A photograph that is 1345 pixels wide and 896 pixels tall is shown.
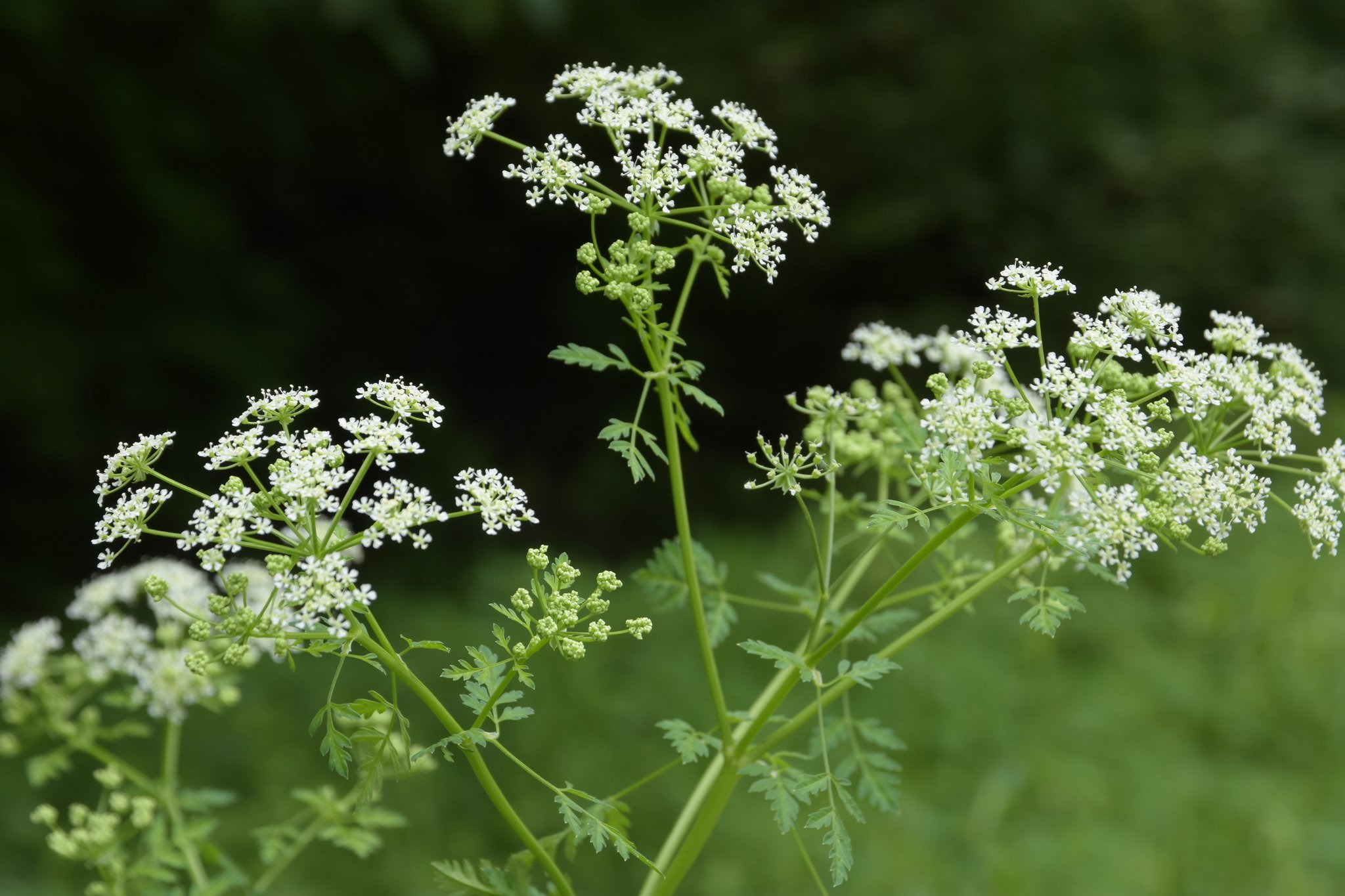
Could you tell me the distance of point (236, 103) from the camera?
8961 millimetres

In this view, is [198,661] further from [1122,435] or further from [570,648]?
[1122,435]

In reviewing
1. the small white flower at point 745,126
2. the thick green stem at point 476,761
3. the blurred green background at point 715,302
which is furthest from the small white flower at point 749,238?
the blurred green background at point 715,302

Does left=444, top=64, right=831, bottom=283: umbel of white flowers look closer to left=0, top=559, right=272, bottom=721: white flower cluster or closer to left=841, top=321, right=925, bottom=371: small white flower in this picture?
left=841, top=321, right=925, bottom=371: small white flower

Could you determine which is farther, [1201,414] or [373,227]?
[373,227]

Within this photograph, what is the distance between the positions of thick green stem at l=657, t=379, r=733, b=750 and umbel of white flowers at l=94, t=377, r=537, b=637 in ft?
1.18

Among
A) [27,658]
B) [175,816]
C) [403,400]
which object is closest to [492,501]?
[403,400]

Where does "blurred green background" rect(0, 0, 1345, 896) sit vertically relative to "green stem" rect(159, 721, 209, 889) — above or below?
above

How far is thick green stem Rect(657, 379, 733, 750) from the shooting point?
223 centimetres

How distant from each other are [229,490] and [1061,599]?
1595 millimetres

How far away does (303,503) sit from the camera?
188cm

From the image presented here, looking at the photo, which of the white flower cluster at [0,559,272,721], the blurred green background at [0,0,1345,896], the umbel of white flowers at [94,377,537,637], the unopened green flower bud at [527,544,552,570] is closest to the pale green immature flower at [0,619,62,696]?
the white flower cluster at [0,559,272,721]

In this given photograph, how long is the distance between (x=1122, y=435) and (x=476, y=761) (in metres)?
1.31

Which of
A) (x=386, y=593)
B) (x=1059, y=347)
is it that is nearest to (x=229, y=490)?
(x=386, y=593)

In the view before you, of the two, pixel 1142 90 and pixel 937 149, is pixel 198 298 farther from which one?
pixel 1142 90
